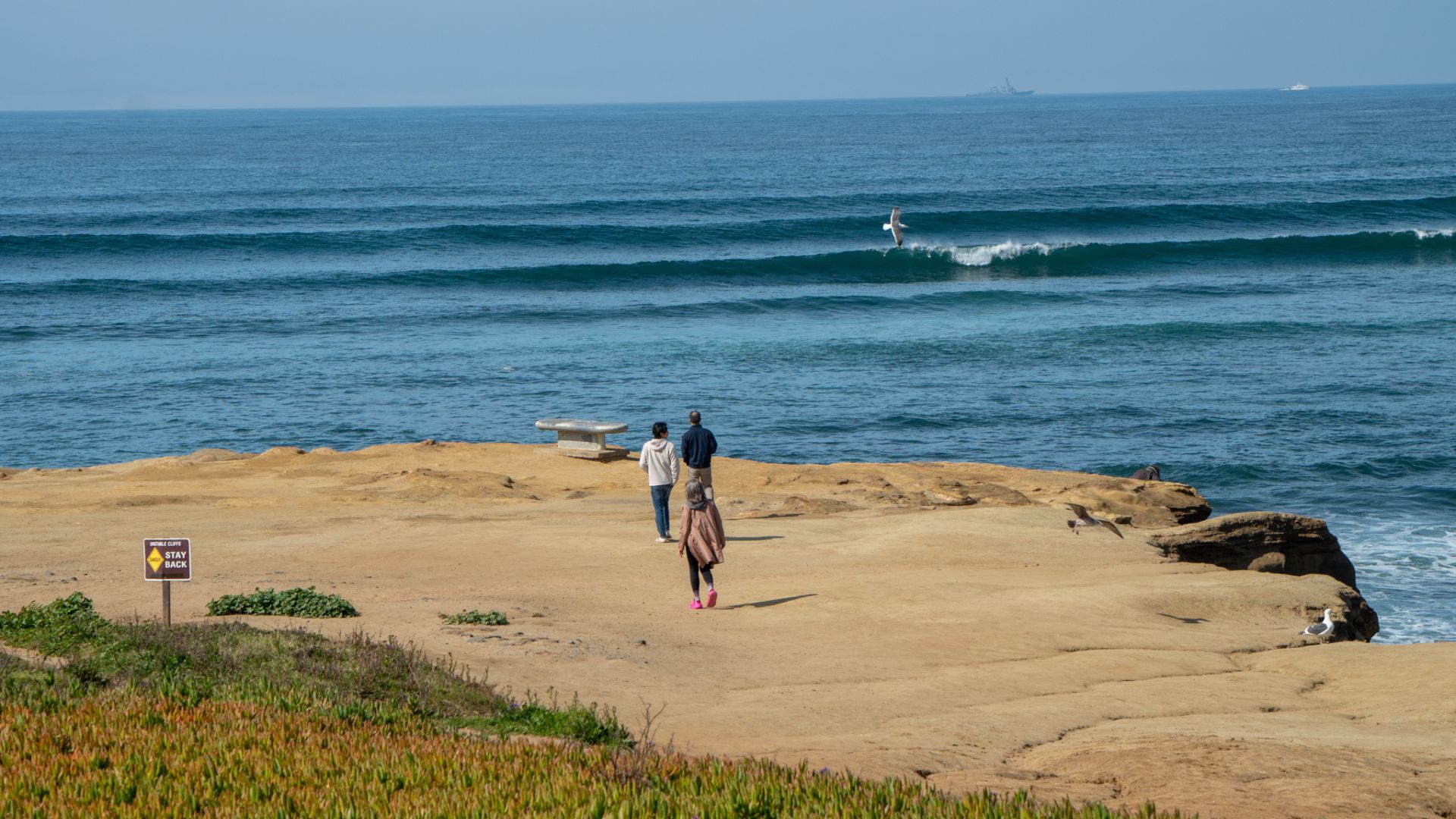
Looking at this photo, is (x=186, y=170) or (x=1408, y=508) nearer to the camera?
(x=1408, y=508)

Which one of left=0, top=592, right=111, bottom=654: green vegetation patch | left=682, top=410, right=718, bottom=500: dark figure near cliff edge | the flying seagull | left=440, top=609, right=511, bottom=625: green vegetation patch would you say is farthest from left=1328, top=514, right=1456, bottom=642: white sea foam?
left=0, top=592, right=111, bottom=654: green vegetation patch

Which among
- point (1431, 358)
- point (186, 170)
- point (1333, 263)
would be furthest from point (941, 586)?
point (186, 170)

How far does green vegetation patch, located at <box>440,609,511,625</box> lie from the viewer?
10.9 metres

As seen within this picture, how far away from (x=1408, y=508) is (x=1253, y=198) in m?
43.8

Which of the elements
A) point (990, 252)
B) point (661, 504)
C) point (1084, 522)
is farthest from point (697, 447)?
point (990, 252)

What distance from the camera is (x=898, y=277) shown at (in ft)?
152

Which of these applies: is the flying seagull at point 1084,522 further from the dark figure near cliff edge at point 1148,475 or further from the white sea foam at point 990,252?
the white sea foam at point 990,252

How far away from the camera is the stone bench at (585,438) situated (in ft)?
70.2

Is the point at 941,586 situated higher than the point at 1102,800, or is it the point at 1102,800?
the point at 1102,800

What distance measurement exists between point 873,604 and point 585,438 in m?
9.96

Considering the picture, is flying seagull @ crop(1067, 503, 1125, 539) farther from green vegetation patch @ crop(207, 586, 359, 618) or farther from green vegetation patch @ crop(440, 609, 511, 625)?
green vegetation patch @ crop(207, 586, 359, 618)

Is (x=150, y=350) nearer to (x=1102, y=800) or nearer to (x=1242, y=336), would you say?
(x=1242, y=336)

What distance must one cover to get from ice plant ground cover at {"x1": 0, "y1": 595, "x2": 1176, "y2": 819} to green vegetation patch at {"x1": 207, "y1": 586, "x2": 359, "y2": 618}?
2286 millimetres

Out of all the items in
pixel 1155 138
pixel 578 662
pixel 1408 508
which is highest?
pixel 1155 138
